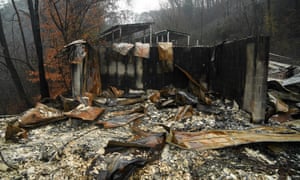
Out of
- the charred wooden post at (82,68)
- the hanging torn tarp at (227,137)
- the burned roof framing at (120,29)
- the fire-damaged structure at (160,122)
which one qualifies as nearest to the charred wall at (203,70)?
the fire-damaged structure at (160,122)

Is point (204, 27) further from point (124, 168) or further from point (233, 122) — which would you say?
point (124, 168)

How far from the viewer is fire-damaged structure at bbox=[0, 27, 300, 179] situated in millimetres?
1903

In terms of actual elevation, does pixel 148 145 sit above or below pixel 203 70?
below

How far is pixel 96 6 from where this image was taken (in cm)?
964

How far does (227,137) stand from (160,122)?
3.73 ft

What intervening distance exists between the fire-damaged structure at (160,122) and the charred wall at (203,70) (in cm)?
2

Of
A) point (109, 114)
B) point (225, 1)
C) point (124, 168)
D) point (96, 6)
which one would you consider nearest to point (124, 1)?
point (96, 6)

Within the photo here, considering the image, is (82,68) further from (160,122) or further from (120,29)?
(120,29)

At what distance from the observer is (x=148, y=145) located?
223 centimetres

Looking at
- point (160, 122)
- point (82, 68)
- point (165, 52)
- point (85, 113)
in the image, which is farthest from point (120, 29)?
point (160, 122)

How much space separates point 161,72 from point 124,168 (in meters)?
3.38

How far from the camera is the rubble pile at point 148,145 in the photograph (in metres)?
1.84

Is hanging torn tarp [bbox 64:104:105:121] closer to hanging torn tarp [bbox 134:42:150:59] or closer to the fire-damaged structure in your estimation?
the fire-damaged structure

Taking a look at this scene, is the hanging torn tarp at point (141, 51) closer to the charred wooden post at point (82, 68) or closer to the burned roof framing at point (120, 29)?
the charred wooden post at point (82, 68)
